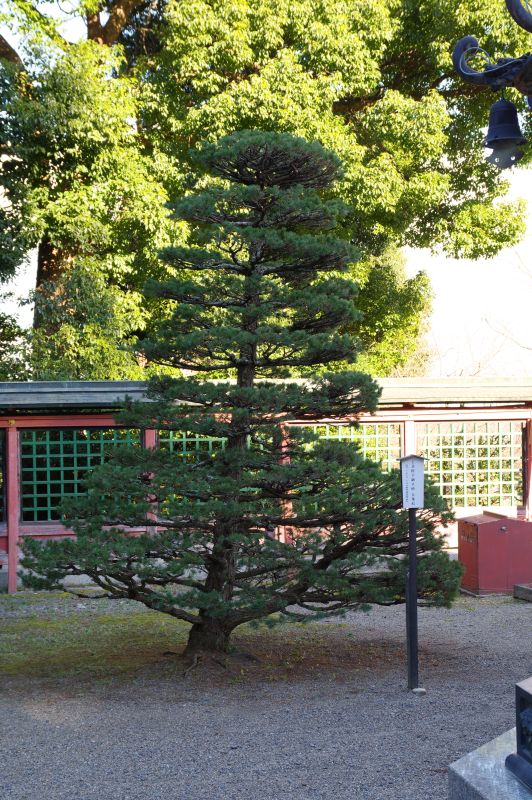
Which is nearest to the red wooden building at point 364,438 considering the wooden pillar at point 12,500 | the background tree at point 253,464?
the wooden pillar at point 12,500

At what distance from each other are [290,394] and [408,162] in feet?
37.2

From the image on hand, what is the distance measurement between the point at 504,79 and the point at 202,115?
37.4ft

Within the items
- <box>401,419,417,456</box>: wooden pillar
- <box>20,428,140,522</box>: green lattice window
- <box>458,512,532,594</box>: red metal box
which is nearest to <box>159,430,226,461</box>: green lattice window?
<box>20,428,140,522</box>: green lattice window

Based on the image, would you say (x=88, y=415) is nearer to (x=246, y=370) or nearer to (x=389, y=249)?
(x=246, y=370)

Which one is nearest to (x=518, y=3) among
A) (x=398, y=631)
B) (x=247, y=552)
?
(x=247, y=552)

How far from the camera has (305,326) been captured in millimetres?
7285

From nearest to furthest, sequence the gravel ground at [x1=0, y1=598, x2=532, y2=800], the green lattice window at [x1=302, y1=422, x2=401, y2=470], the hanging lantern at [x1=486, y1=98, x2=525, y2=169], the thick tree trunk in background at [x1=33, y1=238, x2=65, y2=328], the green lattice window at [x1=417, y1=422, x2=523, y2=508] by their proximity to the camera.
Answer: the gravel ground at [x1=0, y1=598, x2=532, y2=800] → the hanging lantern at [x1=486, y1=98, x2=525, y2=169] → the green lattice window at [x1=302, y1=422, x2=401, y2=470] → the green lattice window at [x1=417, y1=422, x2=523, y2=508] → the thick tree trunk in background at [x1=33, y1=238, x2=65, y2=328]

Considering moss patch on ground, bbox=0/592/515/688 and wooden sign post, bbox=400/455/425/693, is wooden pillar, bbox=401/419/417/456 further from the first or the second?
wooden sign post, bbox=400/455/425/693

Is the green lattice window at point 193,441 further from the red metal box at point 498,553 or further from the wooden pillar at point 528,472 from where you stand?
the wooden pillar at point 528,472

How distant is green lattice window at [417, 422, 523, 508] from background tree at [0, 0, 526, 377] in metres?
4.80

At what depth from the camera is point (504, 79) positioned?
459 cm

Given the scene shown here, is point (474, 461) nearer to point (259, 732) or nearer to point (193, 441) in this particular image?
point (193, 441)

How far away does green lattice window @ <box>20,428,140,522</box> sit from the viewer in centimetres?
1180

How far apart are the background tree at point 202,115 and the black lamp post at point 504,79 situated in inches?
351
